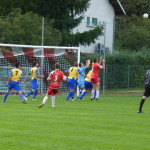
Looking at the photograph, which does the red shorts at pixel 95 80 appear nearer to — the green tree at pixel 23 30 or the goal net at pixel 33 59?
the goal net at pixel 33 59

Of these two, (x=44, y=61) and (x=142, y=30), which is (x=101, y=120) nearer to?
(x=44, y=61)

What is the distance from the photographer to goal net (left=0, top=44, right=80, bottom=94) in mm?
32844

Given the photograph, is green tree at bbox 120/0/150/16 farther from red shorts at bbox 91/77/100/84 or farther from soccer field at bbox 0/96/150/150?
soccer field at bbox 0/96/150/150

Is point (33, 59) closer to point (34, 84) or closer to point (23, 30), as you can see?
point (23, 30)

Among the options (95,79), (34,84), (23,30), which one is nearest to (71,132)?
(34,84)

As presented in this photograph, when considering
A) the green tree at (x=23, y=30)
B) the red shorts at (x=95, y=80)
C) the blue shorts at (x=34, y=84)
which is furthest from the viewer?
the green tree at (x=23, y=30)

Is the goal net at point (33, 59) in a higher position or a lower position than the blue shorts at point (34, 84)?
higher

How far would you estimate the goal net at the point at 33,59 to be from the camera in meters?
32.8

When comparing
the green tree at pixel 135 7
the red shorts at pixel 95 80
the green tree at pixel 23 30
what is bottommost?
the red shorts at pixel 95 80

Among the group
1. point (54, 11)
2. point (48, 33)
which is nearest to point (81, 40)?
point (54, 11)

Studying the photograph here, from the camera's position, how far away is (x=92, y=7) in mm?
55719

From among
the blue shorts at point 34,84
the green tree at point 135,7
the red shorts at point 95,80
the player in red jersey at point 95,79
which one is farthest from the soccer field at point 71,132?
the green tree at point 135,7

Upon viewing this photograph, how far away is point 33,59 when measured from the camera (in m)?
33.6

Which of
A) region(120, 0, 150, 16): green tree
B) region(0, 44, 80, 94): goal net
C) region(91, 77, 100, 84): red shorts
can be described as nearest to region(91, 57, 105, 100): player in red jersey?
region(91, 77, 100, 84): red shorts
